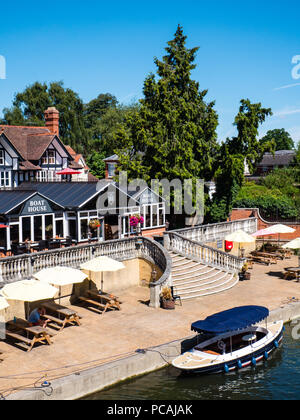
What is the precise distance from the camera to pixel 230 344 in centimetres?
1742

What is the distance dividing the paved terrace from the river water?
1.29 meters

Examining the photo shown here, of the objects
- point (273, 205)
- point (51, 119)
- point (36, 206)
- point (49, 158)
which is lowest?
point (273, 205)

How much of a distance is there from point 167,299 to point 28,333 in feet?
22.4

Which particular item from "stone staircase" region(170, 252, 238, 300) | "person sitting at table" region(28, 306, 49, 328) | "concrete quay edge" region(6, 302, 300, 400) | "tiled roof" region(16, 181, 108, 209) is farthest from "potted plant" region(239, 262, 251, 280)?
"person sitting at table" region(28, 306, 49, 328)

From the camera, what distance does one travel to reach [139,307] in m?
22.1

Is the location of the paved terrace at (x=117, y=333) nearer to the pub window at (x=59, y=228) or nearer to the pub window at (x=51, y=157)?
the pub window at (x=59, y=228)

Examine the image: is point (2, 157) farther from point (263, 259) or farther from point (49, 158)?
point (263, 259)

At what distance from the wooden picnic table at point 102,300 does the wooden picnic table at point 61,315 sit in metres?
1.53

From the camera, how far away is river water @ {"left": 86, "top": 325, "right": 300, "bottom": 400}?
1484 cm

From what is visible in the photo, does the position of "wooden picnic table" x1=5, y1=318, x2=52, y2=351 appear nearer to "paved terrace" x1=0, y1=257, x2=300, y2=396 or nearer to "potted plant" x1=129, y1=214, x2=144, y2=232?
"paved terrace" x1=0, y1=257, x2=300, y2=396

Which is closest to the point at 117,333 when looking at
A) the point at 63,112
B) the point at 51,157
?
the point at 51,157

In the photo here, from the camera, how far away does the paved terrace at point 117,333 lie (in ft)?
49.6

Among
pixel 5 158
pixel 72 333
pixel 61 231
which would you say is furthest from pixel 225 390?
pixel 5 158

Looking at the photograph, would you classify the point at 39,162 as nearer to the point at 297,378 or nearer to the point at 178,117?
the point at 178,117
